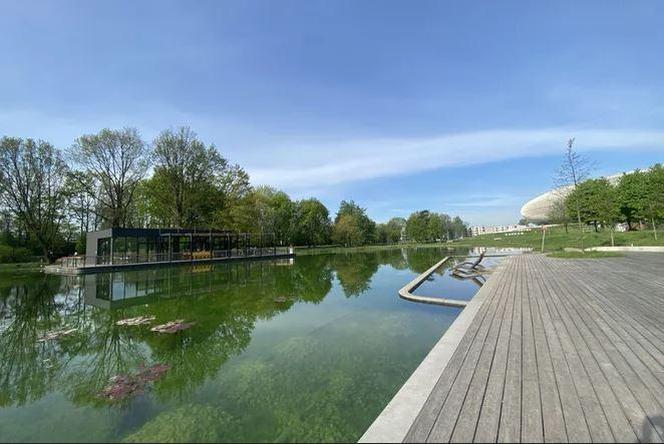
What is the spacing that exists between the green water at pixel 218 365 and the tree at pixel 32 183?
23980mm

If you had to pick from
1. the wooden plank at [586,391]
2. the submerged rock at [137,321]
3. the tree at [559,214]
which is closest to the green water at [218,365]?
the submerged rock at [137,321]

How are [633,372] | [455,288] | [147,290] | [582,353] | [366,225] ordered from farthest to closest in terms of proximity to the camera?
[366,225] < [147,290] < [455,288] < [582,353] < [633,372]

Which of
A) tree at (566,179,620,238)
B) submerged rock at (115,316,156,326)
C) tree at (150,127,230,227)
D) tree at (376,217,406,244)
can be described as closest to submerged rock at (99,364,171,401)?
submerged rock at (115,316,156,326)

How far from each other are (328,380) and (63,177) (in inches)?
1397

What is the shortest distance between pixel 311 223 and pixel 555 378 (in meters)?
52.7

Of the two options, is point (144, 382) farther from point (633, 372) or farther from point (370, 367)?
point (633, 372)

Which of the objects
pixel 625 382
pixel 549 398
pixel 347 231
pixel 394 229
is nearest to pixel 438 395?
pixel 549 398

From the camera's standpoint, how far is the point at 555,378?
3055 millimetres

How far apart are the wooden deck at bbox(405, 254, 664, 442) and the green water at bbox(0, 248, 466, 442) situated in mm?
1029

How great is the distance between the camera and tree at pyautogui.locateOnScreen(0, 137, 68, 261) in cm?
2692

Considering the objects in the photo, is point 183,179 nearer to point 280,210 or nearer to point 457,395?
point 280,210

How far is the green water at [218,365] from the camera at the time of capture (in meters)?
3.35

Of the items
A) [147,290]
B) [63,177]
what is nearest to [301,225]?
[63,177]

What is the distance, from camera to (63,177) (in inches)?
1160
